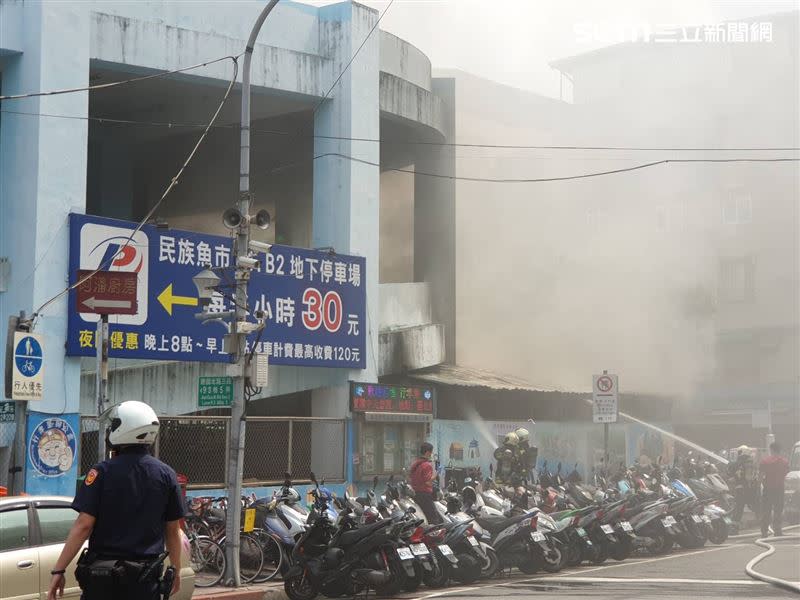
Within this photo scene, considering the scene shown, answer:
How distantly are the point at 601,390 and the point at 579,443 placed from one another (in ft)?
23.2

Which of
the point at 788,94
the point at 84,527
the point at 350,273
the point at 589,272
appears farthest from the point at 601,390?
the point at 788,94

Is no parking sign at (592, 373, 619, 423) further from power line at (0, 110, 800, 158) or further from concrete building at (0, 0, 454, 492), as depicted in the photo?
power line at (0, 110, 800, 158)

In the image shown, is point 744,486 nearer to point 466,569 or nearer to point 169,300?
point 466,569

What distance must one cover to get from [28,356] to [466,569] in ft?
18.5

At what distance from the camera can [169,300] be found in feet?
61.5

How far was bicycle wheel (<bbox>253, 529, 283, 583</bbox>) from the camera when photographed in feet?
46.5

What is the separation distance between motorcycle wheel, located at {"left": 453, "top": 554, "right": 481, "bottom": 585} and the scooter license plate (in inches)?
33.3

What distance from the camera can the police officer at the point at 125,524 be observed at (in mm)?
5477

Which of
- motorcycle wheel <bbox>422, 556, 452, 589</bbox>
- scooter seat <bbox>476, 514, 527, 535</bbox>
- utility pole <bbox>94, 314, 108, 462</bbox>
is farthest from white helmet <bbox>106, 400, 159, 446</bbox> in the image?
scooter seat <bbox>476, 514, 527, 535</bbox>

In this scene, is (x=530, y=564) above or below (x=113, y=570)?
below

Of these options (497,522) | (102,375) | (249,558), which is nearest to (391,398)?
(497,522)

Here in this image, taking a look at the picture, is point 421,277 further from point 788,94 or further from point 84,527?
point 84,527

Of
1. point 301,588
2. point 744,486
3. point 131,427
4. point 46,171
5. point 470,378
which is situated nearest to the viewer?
point 131,427

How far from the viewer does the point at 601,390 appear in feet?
68.7
